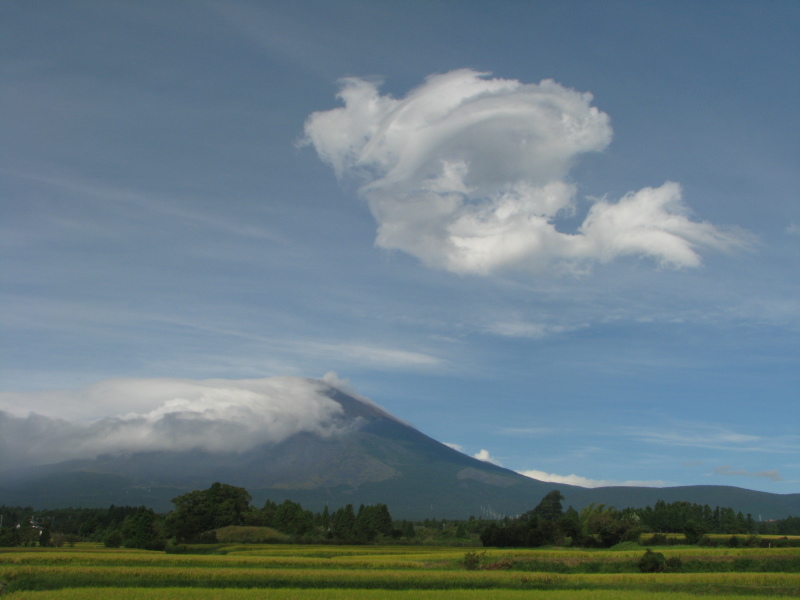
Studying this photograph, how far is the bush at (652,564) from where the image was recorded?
150ft

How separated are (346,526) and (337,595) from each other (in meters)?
73.3

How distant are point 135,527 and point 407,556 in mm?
37830

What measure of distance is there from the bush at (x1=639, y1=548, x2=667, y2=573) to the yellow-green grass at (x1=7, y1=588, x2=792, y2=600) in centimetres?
1171

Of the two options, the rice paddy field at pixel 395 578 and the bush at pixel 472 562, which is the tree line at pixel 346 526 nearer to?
the rice paddy field at pixel 395 578

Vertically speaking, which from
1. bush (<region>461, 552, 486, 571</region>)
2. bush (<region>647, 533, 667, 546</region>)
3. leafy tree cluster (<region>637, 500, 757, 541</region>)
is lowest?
leafy tree cluster (<region>637, 500, 757, 541</region>)

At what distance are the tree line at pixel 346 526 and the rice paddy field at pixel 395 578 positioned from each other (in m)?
27.5

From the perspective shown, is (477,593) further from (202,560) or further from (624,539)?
(624,539)

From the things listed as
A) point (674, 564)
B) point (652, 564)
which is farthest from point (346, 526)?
point (652, 564)

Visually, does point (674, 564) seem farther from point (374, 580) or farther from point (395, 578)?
point (374, 580)

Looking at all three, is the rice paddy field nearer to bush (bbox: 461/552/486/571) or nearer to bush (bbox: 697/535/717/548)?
bush (bbox: 461/552/486/571)

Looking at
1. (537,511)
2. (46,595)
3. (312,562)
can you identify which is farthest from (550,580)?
(537,511)

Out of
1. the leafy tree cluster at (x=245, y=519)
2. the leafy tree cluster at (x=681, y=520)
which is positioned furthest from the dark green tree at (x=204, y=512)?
the leafy tree cluster at (x=681, y=520)

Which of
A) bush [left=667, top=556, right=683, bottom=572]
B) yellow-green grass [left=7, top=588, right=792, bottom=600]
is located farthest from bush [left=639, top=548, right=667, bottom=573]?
yellow-green grass [left=7, top=588, right=792, bottom=600]

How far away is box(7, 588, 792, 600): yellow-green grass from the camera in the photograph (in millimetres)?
29500
